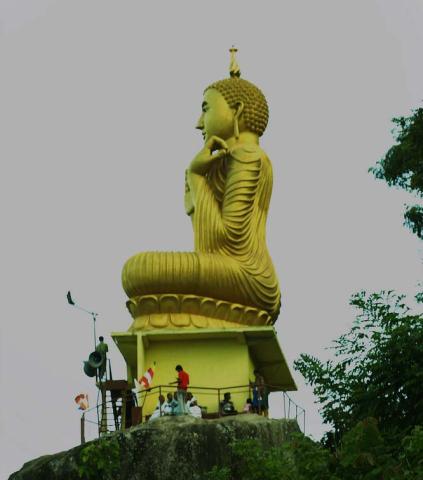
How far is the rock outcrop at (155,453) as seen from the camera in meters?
19.6

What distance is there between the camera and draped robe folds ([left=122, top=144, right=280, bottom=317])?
2350 cm

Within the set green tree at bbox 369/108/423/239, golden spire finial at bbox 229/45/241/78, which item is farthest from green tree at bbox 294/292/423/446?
golden spire finial at bbox 229/45/241/78

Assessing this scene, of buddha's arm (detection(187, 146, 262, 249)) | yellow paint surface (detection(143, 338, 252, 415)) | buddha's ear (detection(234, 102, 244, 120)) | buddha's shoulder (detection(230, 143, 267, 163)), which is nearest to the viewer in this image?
yellow paint surface (detection(143, 338, 252, 415))

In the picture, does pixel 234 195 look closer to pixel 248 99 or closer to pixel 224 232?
pixel 224 232

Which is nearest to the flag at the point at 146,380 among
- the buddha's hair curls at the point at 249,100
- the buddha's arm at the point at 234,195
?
the buddha's arm at the point at 234,195

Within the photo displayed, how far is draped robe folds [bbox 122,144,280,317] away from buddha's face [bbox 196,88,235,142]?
468mm

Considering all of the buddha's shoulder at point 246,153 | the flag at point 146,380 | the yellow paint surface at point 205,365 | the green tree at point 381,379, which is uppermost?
the buddha's shoulder at point 246,153

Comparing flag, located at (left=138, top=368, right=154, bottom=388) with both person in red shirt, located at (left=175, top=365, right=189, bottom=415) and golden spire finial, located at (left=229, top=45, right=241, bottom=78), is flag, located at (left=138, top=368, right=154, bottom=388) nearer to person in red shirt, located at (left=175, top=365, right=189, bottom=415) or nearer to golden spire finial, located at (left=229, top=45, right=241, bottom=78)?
person in red shirt, located at (left=175, top=365, right=189, bottom=415)

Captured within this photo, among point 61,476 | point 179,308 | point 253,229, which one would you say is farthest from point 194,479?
point 253,229

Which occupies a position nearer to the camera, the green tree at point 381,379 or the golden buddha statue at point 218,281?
the green tree at point 381,379

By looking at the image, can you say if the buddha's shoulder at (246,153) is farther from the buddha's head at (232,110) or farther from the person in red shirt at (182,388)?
the person in red shirt at (182,388)

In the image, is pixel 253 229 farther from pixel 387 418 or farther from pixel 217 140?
pixel 387 418

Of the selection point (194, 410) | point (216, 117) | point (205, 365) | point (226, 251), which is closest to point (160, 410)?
point (194, 410)

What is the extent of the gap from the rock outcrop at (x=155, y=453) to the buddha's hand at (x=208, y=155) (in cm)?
616
